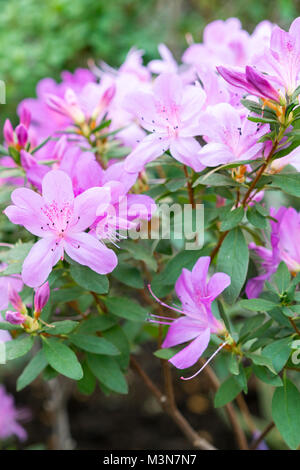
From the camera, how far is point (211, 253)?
118 cm

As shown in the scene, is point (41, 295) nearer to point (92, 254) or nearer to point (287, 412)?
point (92, 254)

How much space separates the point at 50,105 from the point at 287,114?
1.91 feet

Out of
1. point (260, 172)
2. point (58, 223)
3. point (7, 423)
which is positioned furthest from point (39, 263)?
point (7, 423)

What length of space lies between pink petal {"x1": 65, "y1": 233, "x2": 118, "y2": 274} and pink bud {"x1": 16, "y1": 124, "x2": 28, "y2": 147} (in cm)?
32

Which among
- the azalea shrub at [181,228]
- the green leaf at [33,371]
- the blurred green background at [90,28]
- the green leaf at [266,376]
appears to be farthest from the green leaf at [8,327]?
the blurred green background at [90,28]

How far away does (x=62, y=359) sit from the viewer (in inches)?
39.4

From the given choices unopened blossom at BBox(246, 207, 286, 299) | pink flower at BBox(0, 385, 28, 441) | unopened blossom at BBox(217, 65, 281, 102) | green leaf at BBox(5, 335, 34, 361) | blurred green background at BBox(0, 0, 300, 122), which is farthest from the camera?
blurred green background at BBox(0, 0, 300, 122)

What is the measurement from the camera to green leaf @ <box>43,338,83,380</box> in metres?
0.97

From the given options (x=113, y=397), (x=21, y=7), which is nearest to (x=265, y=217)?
(x=113, y=397)

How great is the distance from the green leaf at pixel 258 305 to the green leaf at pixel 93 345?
274mm

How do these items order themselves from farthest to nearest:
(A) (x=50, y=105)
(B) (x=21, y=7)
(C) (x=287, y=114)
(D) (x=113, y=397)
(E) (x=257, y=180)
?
(B) (x=21, y=7)
(D) (x=113, y=397)
(A) (x=50, y=105)
(E) (x=257, y=180)
(C) (x=287, y=114)

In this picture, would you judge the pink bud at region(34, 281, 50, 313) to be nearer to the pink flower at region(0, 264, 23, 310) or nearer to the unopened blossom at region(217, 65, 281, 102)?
the pink flower at region(0, 264, 23, 310)

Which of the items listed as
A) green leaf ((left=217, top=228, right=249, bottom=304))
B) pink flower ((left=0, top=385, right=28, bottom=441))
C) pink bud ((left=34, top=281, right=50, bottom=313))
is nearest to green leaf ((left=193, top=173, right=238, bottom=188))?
green leaf ((left=217, top=228, right=249, bottom=304))
